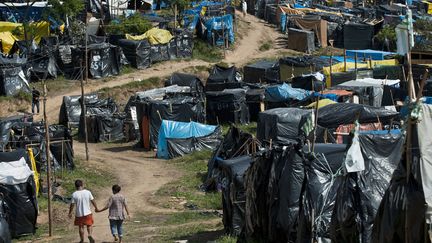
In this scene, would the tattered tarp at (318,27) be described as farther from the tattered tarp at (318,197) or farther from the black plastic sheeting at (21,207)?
the tattered tarp at (318,197)

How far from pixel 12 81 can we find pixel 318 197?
1144 inches

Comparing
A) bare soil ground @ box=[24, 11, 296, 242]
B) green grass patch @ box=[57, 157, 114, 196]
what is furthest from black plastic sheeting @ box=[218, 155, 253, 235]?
green grass patch @ box=[57, 157, 114, 196]

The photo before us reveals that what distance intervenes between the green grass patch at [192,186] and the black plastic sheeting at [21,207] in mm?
4827

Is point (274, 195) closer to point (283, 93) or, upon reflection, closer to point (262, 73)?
point (283, 93)

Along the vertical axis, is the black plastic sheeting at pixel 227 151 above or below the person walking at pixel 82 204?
below

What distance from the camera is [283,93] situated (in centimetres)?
3509

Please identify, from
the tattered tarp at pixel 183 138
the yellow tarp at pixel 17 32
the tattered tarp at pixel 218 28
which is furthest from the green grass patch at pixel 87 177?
the tattered tarp at pixel 218 28

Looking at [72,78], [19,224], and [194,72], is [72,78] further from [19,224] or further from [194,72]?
[19,224]

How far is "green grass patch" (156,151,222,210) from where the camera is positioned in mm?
24062

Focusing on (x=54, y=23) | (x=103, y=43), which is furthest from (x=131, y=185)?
(x=54, y=23)

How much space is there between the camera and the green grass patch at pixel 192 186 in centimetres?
2406

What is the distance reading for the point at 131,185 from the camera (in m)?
27.6

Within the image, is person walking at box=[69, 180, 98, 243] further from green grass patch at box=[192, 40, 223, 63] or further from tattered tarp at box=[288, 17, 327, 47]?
tattered tarp at box=[288, 17, 327, 47]

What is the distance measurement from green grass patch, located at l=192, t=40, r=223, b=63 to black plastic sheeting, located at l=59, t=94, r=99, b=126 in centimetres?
1242
